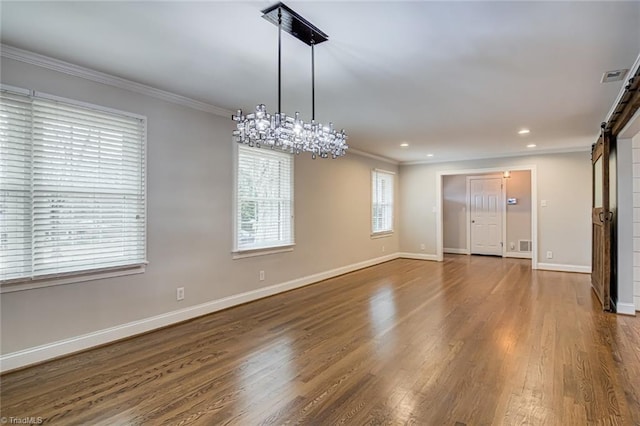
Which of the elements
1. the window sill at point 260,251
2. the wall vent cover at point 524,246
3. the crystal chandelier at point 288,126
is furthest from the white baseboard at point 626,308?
the wall vent cover at point 524,246

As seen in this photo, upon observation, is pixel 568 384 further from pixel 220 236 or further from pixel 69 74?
pixel 69 74

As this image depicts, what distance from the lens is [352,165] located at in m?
6.82

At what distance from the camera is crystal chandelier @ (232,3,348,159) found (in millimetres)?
2214

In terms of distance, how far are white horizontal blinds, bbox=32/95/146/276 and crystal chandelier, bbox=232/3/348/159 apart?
1.28 m

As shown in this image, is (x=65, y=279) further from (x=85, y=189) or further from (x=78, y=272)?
(x=85, y=189)

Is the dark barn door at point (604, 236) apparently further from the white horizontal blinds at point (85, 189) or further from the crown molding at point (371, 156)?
the white horizontal blinds at point (85, 189)

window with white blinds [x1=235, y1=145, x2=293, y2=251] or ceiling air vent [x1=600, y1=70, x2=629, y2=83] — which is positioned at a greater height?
ceiling air vent [x1=600, y1=70, x2=629, y2=83]

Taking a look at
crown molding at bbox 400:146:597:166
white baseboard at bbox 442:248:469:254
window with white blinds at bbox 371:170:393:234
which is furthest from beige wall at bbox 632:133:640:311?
white baseboard at bbox 442:248:469:254

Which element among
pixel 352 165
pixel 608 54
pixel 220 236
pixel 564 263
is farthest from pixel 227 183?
pixel 564 263

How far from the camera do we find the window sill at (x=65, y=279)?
2.66 metres

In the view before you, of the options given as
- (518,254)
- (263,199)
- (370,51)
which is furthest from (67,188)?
(518,254)

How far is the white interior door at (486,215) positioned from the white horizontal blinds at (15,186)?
9.33 meters

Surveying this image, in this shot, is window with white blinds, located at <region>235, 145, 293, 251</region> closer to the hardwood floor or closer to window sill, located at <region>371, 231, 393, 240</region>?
the hardwood floor

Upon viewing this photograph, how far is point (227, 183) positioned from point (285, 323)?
6.05 feet
